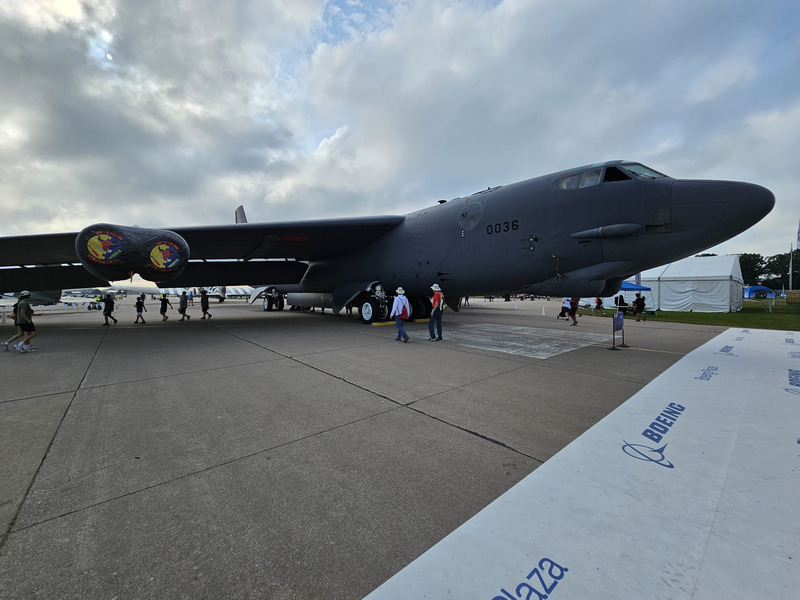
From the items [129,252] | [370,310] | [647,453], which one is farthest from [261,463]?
[370,310]

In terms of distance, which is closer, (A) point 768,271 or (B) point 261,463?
(B) point 261,463

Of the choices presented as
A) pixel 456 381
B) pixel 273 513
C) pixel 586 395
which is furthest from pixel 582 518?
pixel 456 381

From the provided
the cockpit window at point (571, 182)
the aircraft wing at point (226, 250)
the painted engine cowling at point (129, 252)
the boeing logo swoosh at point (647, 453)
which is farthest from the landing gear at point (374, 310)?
the boeing logo swoosh at point (647, 453)

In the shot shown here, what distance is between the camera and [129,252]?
7.03 meters

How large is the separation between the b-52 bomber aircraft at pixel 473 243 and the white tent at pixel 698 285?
63.4 feet

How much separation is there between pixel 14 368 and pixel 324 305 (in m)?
10.4

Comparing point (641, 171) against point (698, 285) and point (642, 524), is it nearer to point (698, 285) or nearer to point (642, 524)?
point (642, 524)

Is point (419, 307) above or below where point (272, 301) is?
above

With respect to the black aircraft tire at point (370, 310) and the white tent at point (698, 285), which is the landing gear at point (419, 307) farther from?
the white tent at point (698, 285)

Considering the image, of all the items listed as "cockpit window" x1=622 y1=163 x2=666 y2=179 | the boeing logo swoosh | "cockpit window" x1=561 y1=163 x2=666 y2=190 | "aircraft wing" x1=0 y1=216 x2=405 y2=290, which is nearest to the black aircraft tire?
"aircraft wing" x1=0 y1=216 x2=405 y2=290

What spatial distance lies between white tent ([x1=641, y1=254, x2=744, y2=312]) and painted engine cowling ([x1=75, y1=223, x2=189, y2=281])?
27679mm

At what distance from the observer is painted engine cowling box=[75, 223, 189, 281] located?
22.4 ft

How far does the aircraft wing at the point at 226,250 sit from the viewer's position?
994cm

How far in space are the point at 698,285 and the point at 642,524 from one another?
88.1ft
